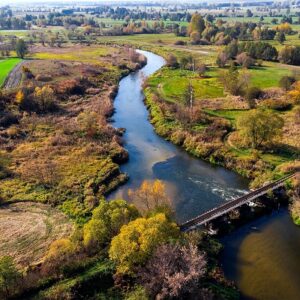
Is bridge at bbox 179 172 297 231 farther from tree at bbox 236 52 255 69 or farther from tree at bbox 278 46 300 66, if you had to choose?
tree at bbox 278 46 300 66

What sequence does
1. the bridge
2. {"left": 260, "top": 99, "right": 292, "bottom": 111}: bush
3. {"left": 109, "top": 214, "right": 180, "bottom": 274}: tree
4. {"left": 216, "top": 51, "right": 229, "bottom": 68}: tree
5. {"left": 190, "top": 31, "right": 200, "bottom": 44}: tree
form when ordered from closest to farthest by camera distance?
{"left": 109, "top": 214, "right": 180, "bottom": 274}: tree → the bridge → {"left": 260, "top": 99, "right": 292, "bottom": 111}: bush → {"left": 216, "top": 51, "right": 229, "bottom": 68}: tree → {"left": 190, "top": 31, "right": 200, "bottom": 44}: tree

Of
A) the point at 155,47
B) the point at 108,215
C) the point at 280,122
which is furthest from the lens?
the point at 155,47

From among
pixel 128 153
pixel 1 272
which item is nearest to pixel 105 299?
pixel 1 272

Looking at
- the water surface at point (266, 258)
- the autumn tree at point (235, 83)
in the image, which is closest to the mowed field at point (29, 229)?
the water surface at point (266, 258)

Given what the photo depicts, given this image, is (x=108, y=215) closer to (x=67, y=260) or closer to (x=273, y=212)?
(x=67, y=260)

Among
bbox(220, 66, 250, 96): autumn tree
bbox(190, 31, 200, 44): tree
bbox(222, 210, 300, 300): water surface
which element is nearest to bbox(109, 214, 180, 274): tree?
bbox(222, 210, 300, 300): water surface
